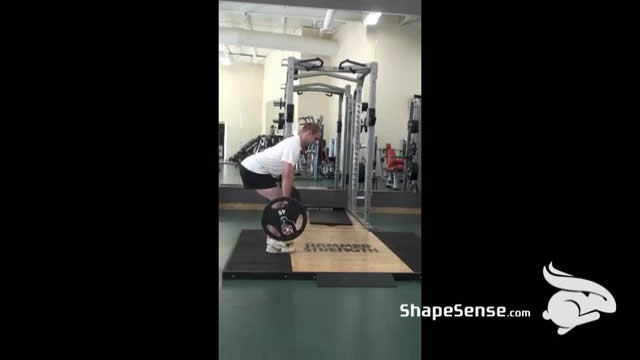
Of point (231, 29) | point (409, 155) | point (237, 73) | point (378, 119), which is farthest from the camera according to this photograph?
point (237, 73)

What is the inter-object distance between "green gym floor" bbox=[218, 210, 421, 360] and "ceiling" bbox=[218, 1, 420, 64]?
4.92m

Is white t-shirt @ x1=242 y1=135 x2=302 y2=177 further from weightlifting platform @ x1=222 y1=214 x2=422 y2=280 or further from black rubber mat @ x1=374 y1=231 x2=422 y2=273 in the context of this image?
black rubber mat @ x1=374 y1=231 x2=422 y2=273

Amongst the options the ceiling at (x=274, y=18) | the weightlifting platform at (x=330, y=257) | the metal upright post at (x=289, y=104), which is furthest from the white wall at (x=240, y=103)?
the weightlifting platform at (x=330, y=257)

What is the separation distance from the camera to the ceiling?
6739 millimetres

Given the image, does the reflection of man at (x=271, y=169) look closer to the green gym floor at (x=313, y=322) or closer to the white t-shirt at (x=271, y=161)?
the white t-shirt at (x=271, y=161)

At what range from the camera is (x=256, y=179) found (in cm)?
317

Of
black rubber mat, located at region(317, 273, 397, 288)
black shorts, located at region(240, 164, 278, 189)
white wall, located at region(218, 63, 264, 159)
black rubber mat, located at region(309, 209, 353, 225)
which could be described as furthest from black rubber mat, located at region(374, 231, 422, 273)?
white wall, located at region(218, 63, 264, 159)
